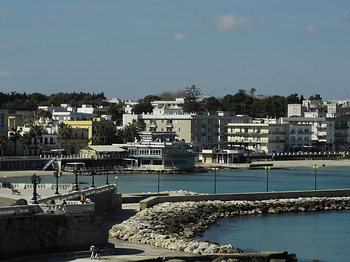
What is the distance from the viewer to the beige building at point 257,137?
4737 inches

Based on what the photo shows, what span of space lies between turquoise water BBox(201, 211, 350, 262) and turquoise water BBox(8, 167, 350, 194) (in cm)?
1744

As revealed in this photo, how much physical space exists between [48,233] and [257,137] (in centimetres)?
9144

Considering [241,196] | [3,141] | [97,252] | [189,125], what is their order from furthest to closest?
[189,125] → [3,141] → [241,196] → [97,252]

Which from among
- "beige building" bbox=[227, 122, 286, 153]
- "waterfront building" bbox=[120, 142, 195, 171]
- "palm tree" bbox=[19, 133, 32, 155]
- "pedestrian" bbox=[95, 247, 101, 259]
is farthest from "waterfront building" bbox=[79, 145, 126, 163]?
"pedestrian" bbox=[95, 247, 101, 259]

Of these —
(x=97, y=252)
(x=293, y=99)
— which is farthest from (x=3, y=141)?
(x=293, y=99)

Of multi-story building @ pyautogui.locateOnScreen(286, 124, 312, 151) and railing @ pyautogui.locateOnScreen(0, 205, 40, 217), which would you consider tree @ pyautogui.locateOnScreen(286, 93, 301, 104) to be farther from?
railing @ pyautogui.locateOnScreen(0, 205, 40, 217)

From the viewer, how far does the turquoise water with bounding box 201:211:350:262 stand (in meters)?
39.8

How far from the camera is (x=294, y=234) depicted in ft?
147

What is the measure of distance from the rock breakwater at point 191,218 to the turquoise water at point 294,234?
893 mm

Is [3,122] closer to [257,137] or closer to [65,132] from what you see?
[65,132]

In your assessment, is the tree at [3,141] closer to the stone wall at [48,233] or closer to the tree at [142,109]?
the tree at [142,109]

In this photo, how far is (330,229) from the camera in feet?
155

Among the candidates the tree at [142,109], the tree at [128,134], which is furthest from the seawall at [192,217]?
the tree at [142,109]

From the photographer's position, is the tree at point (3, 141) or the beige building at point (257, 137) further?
the beige building at point (257, 137)
